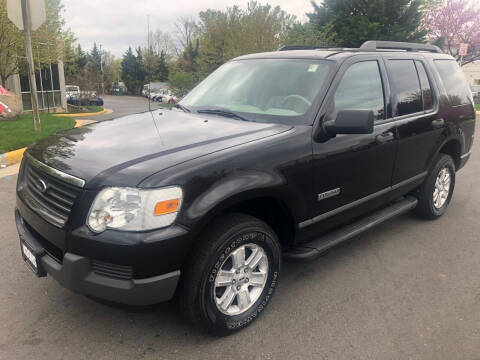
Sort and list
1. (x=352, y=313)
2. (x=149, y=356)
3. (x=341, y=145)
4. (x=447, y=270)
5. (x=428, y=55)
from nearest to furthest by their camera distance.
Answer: (x=149, y=356)
(x=352, y=313)
(x=341, y=145)
(x=447, y=270)
(x=428, y=55)

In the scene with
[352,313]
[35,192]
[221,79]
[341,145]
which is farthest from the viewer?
[221,79]

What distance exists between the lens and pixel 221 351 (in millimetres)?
2648

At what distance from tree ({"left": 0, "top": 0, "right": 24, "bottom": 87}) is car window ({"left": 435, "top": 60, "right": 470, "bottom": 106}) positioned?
1718cm

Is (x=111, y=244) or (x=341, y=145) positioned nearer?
(x=111, y=244)

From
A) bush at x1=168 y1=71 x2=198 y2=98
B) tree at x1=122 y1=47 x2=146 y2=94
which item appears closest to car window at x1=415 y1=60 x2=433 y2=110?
bush at x1=168 y1=71 x2=198 y2=98

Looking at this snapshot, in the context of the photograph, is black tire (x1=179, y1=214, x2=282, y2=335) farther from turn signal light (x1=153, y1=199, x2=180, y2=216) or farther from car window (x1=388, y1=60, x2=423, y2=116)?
car window (x1=388, y1=60, x2=423, y2=116)

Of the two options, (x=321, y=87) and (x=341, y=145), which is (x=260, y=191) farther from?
(x=321, y=87)

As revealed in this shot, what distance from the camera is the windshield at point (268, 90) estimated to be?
337 cm

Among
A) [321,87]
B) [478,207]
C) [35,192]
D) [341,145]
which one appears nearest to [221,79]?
[321,87]

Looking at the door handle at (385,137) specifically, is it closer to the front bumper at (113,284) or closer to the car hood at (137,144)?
the car hood at (137,144)

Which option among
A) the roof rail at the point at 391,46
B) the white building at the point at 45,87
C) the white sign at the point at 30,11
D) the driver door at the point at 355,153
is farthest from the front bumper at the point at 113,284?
the white building at the point at 45,87

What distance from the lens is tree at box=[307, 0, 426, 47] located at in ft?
79.9

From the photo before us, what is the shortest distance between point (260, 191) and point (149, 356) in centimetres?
122

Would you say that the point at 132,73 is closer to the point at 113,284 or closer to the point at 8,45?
the point at 8,45
